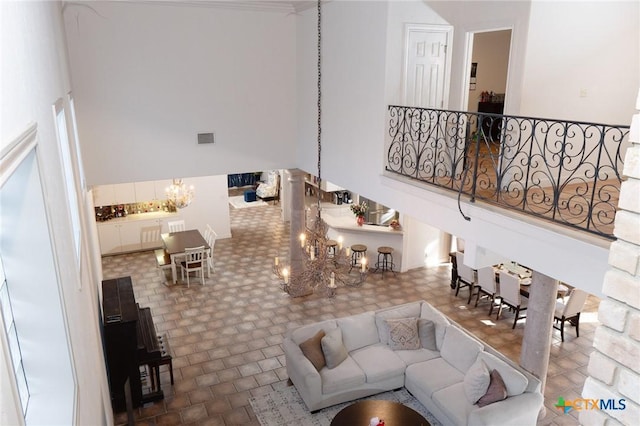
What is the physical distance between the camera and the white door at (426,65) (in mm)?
7017

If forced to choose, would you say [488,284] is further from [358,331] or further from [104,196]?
[104,196]

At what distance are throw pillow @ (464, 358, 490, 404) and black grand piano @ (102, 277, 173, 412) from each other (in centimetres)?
453

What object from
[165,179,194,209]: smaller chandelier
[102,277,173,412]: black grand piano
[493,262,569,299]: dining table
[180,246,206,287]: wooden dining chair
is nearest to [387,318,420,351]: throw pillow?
[493,262,569,299]: dining table

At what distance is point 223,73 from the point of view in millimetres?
8820

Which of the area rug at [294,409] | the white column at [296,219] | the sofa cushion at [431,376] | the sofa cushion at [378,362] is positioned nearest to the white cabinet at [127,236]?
the white column at [296,219]

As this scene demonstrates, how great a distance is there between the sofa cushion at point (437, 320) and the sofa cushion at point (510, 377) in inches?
44.6

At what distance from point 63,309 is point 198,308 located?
8.74m

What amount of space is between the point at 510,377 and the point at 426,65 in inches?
186

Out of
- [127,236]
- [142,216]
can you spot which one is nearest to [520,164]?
[142,216]

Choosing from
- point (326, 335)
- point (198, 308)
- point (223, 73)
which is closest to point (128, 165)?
point (223, 73)

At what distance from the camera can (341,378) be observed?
23.8ft

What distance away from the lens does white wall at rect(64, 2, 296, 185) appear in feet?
25.9

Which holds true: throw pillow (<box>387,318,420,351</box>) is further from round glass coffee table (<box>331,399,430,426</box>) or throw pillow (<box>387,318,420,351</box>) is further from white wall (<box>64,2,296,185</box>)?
white wall (<box>64,2,296,185</box>)

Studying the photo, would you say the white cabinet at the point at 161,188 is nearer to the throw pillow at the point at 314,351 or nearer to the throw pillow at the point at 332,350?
the throw pillow at the point at 314,351
